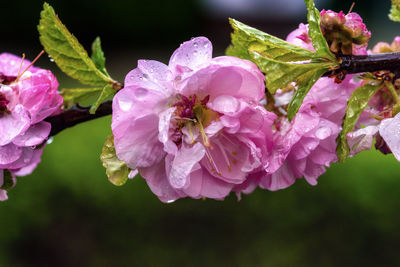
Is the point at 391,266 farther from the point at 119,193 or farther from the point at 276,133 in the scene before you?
the point at 276,133

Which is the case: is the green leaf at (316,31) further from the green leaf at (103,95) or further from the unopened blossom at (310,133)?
the green leaf at (103,95)

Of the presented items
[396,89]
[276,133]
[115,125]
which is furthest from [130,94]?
[396,89]

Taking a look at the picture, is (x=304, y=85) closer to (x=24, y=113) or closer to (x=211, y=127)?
(x=211, y=127)

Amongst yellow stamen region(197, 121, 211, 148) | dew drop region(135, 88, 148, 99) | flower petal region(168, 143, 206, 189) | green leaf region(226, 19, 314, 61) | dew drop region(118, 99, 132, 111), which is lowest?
flower petal region(168, 143, 206, 189)

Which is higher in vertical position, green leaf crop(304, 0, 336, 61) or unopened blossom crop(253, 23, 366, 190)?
green leaf crop(304, 0, 336, 61)

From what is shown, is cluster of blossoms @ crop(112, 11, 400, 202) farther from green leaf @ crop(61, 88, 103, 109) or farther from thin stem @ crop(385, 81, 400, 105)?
green leaf @ crop(61, 88, 103, 109)

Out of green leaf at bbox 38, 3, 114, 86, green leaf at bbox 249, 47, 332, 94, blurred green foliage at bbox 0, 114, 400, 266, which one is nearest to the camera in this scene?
green leaf at bbox 249, 47, 332, 94

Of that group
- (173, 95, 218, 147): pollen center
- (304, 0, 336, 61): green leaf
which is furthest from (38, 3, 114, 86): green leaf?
(304, 0, 336, 61): green leaf
